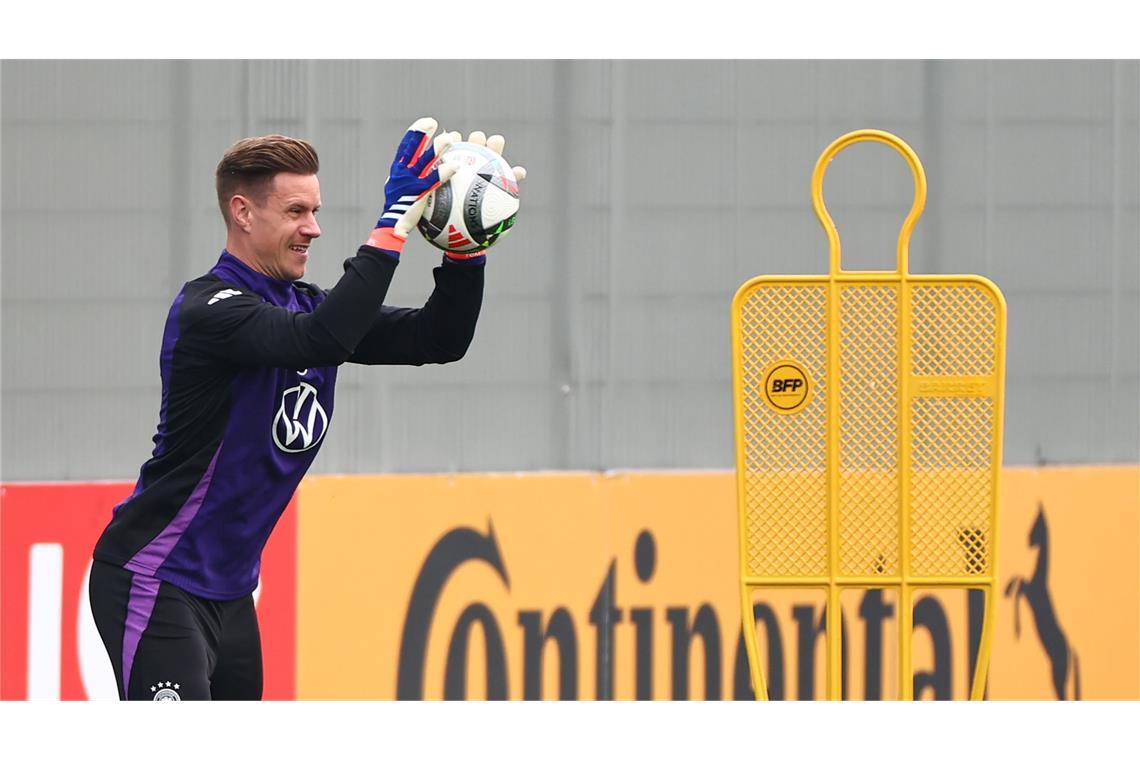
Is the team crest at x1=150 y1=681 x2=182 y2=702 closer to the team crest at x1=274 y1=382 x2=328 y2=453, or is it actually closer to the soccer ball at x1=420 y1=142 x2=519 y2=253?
the team crest at x1=274 y1=382 x2=328 y2=453

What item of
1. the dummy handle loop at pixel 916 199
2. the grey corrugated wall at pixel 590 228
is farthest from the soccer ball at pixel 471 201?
the grey corrugated wall at pixel 590 228

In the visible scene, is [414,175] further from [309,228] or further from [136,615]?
[136,615]

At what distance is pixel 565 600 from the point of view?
19.2ft

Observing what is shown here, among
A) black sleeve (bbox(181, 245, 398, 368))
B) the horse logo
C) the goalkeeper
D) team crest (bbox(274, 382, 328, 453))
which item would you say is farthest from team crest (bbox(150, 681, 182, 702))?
the horse logo

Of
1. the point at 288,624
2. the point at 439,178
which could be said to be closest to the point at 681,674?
the point at 288,624

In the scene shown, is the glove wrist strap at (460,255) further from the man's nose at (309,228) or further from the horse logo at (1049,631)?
the horse logo at (1049,631)

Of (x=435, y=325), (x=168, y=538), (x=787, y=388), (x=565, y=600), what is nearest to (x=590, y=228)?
(x=565, y=600)

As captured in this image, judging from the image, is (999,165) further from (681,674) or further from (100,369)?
(100,369)

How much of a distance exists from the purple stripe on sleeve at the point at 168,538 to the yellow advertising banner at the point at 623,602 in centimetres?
214

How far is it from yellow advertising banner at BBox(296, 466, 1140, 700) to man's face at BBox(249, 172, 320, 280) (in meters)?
2.16

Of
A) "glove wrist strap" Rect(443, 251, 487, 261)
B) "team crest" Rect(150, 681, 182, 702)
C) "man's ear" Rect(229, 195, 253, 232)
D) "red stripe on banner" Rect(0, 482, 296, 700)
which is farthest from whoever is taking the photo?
"red stripe on banner" Rect(0, 482, 296, 700)

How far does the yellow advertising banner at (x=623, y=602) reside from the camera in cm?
580

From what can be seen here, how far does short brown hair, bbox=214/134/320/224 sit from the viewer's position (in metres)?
3.73

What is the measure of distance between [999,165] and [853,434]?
2.24 meters
